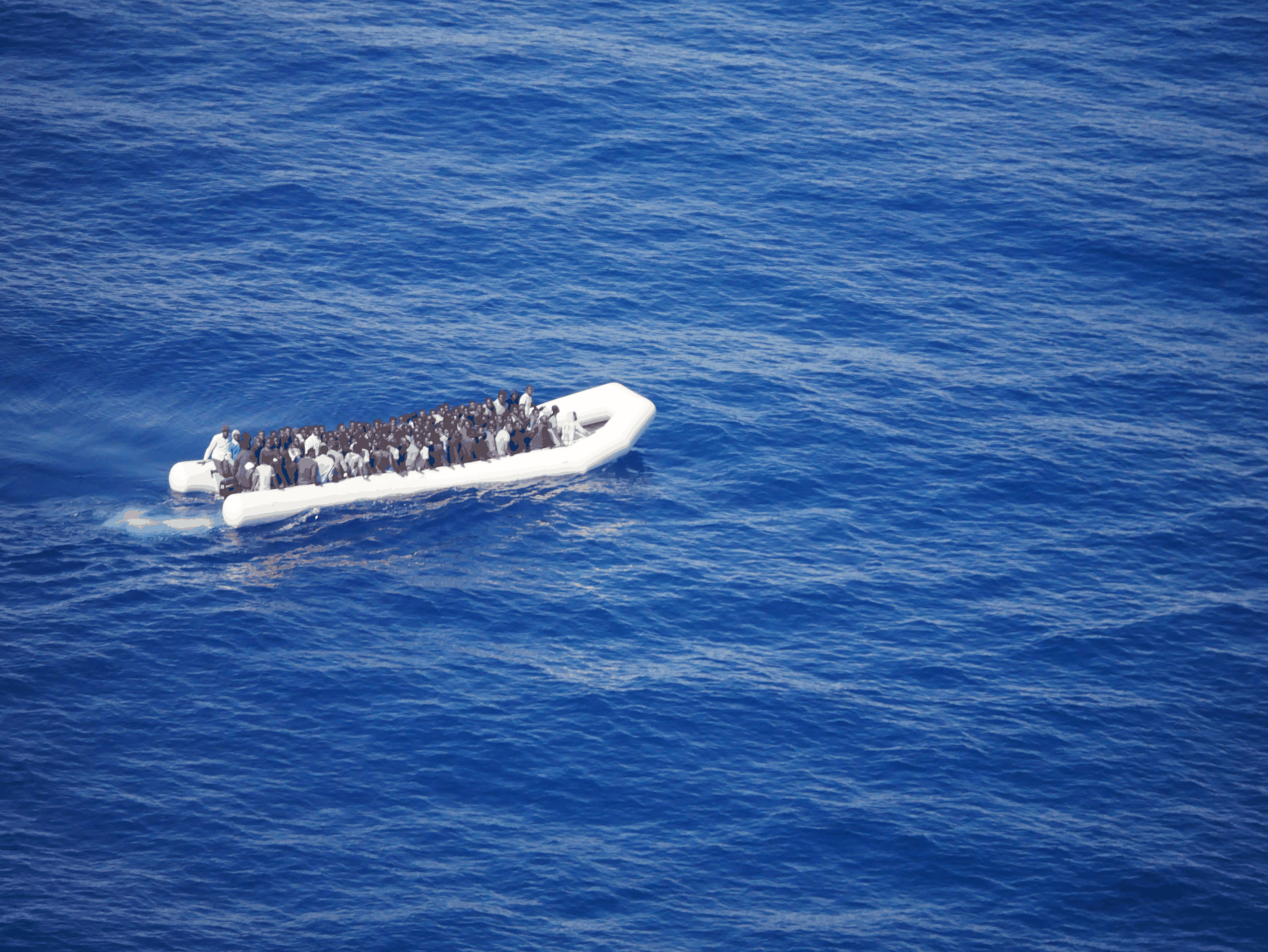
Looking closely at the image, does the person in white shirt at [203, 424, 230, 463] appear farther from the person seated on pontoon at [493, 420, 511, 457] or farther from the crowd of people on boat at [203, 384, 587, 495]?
the person seated on pontoon at [493, 420, 511, 457]

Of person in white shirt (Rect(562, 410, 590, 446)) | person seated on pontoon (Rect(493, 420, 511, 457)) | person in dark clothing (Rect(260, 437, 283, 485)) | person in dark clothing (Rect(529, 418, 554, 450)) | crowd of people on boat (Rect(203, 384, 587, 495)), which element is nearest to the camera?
person in dark clothing (Rect(260, 437, 283, 485))

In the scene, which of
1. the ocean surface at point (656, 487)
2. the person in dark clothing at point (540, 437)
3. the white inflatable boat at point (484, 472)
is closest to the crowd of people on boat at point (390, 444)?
the person in dark clothing at point (540, 437)

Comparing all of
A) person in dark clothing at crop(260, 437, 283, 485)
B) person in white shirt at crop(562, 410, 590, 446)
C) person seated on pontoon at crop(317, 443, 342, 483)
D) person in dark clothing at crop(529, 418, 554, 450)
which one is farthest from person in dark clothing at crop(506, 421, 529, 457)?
person in dark clothing at crop(260, 437, 283, 485)

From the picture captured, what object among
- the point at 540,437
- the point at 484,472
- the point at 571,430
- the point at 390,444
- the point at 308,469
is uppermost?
the point at 571,430

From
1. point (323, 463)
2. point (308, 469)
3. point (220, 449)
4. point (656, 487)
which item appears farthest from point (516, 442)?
point (220, 449)

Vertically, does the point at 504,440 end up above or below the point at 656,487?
above

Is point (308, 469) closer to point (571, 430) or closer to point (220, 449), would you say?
point (220, 449)

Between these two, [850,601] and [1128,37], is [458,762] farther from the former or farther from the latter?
[1128,37]
